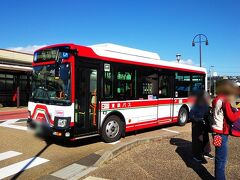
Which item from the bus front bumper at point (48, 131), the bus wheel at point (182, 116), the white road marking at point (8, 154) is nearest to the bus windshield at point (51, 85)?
the bus front bumper at point (48, 131)

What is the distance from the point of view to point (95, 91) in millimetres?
8875

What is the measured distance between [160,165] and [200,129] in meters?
1.56

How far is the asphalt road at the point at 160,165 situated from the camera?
5.72 meters

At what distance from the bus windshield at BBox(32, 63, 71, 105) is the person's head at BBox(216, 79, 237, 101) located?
4.35 m

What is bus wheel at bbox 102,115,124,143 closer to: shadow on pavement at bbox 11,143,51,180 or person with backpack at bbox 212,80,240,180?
shadow on pavement at bbox 11,143,51,180

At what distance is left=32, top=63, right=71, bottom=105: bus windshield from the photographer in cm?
817

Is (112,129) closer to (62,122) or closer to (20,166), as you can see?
(62,122)

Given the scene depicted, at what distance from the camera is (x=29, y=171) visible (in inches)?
251

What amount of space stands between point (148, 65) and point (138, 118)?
2.12 meters

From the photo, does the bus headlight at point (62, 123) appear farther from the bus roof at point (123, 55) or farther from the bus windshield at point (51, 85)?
the bus roof at point (123, 55)

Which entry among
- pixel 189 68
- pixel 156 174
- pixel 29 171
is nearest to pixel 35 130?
pixel 29 171

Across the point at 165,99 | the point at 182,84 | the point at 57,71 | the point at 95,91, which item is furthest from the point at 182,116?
the point at 57,71

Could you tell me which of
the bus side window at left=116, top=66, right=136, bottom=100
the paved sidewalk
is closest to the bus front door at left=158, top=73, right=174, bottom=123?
the bus side window at left=116, top=66, right=136, bottom=100

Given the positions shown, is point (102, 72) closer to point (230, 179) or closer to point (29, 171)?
point (29, 171)
